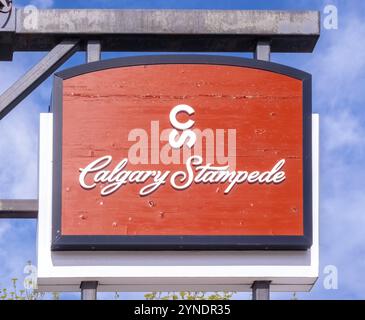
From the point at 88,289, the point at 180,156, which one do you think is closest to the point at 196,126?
the point at 180,156

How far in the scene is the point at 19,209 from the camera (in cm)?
1906

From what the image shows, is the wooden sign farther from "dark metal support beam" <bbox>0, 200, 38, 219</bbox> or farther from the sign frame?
"dark metal support beam" <bbox>0, 200, 38, 219</bbox>

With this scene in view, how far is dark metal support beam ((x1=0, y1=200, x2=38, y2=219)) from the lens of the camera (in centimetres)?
1900

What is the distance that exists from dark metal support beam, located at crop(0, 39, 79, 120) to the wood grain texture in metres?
0.78

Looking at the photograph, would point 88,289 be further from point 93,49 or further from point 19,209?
point 93,49

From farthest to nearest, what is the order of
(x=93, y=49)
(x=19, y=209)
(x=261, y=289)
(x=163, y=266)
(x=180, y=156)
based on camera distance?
(x=93, y=49) → (x=19, y=209) → (x=180, y=156) → (x=261, y=289) → (x=163, y=266)

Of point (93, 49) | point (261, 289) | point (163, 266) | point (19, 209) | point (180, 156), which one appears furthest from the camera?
point (93, 49)

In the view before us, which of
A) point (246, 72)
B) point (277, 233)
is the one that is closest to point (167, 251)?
point (277, 233)

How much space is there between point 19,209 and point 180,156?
2.71m

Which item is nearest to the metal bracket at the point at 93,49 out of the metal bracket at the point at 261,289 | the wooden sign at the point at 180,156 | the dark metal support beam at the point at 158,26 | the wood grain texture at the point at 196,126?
the dark metal support beam at the point at 158,26

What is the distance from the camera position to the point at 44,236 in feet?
61.0

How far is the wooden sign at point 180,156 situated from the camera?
18469mm

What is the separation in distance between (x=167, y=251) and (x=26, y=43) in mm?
4292

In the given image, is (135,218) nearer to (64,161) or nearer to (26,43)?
(64,161)
